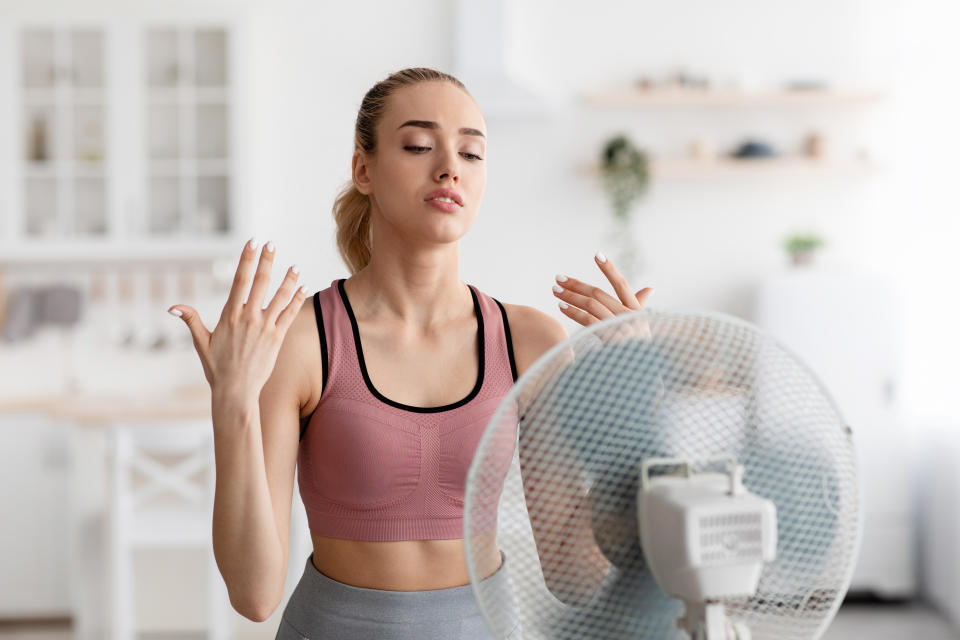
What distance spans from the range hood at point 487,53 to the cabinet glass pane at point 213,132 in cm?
101

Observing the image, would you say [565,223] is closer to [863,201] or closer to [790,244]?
[790,244]

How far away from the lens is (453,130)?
970 mm

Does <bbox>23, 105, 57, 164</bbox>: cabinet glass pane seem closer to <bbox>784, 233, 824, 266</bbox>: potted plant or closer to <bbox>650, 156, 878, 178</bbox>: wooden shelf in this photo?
<bbox>650, 156, 878, 178</bbox>: wooden shelf

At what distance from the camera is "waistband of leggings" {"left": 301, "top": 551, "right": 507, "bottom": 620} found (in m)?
0.98

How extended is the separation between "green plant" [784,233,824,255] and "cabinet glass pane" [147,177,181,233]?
8.26 ft

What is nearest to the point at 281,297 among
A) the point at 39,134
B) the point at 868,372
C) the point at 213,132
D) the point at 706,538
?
the point at 706,538

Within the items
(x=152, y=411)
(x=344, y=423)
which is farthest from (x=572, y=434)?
(x=152, y=411)

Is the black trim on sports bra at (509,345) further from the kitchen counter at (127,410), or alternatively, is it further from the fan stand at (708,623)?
the kitchen counter at (127,410)

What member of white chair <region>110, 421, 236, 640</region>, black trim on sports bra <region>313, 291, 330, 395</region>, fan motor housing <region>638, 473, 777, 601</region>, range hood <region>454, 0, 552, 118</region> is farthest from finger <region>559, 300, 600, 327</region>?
range hood <region>454, 0, 552, 118</region>

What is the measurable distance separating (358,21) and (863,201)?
7.64ft

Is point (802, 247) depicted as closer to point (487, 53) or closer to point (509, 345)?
point (487, 53)

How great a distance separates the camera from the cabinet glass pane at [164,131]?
4.09 m

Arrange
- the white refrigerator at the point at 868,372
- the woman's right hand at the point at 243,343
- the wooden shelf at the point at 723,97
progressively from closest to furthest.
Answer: the woman's right hand at the point at 243,343 < the white refrigerator at the point at 868,372 < the wooden shelf at the point at 723,97

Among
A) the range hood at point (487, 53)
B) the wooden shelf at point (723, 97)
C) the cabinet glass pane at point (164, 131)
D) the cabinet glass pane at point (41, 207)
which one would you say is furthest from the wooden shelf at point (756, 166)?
the cabinet glass pane at point (41, 207)
